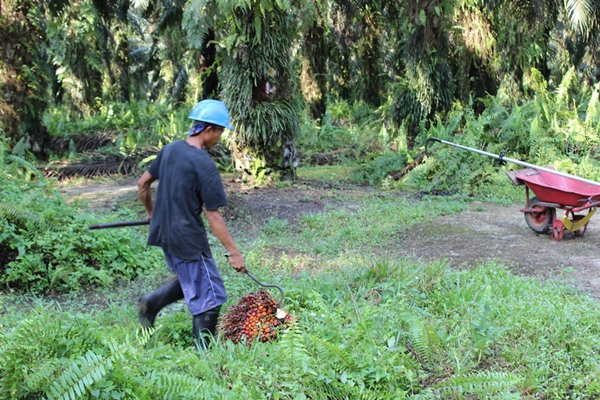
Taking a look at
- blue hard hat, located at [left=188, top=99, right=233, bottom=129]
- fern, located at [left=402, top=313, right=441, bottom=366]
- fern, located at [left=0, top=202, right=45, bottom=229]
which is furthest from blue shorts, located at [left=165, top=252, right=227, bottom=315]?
fern, located at [left=0, top=202, right=45, bottom=229]

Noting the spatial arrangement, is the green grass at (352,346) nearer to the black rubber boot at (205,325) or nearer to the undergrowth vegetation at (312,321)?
the undergrowth vegetation at (312,321)

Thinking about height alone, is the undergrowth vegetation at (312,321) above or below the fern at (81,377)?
below

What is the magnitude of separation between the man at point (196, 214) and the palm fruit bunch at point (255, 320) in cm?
13

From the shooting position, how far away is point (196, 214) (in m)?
4.21

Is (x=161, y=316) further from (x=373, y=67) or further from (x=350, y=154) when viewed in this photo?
(x=373, y=67)

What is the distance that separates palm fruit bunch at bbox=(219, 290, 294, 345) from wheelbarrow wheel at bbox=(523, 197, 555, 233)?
15.5 feet

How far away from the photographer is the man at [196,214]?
13.4 ft

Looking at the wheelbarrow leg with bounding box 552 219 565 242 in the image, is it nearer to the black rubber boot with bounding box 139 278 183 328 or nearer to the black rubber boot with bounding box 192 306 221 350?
the black rubber boot with bounding box 192 306 221 350

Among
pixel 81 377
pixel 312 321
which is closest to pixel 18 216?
pixel 312 321

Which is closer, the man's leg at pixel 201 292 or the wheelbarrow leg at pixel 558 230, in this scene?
the man's leg at pixel 201 292

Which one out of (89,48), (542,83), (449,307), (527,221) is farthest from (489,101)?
(89,48)

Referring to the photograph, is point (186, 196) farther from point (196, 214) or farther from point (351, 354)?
point (351, 354)

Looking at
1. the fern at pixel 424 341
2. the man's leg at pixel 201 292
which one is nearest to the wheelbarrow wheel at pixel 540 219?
the fern at pixel 424 341

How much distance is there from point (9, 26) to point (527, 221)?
10.2 metres
